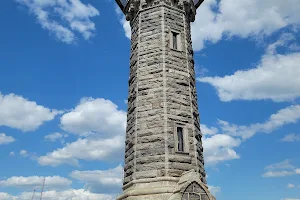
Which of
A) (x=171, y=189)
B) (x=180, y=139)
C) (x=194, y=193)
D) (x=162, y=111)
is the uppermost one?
(x=162, y=111)

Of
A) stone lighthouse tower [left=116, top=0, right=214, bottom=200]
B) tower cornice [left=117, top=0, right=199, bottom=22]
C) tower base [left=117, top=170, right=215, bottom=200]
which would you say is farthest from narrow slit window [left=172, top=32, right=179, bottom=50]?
tower base [left=117, top=170, right=215, bottom=200]

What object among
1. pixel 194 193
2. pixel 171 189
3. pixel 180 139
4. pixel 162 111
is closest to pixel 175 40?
pixel 162 111

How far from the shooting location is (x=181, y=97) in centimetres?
1104

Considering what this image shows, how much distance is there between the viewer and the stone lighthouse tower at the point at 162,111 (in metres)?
9.29

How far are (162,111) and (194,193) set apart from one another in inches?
121

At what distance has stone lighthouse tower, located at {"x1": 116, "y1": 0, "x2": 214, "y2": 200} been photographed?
929 cm

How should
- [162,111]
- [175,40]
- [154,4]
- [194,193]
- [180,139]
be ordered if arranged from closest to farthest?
[194,193]
[180,139]
[162,111]
[175,40]
[154,4]

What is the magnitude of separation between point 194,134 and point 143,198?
3.03m

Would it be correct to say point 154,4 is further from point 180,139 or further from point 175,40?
point 180,139

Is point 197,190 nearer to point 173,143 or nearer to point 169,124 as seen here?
point 173,143

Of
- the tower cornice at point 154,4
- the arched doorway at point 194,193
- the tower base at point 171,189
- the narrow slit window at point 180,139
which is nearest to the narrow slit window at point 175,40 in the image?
Result: the tower cornice at point 154,4

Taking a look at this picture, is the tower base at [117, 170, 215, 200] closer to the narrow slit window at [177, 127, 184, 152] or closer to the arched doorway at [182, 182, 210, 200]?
the arched doorway at [182, 182, 210, 200]

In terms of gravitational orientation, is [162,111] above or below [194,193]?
above

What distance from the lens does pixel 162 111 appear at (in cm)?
1045
